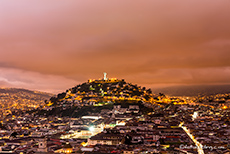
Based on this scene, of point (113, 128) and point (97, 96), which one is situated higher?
point (97, 96)

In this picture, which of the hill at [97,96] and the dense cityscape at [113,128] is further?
the hill at [97,96]

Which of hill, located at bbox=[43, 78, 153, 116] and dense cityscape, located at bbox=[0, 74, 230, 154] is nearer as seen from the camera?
dense cityscape, located at bbox=[0, 74, 230, 154]

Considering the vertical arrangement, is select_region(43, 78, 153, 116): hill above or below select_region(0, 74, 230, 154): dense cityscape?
above

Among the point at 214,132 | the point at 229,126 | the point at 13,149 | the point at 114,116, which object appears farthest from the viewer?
the point at 114,116

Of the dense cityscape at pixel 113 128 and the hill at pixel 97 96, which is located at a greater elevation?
the hill at pixel 97 96

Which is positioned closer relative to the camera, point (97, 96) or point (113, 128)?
point (113, 128)

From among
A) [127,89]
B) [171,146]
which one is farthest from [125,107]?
[171,146]

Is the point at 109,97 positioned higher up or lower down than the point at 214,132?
higher up

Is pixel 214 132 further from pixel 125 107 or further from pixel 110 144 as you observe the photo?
pixel 125 107
